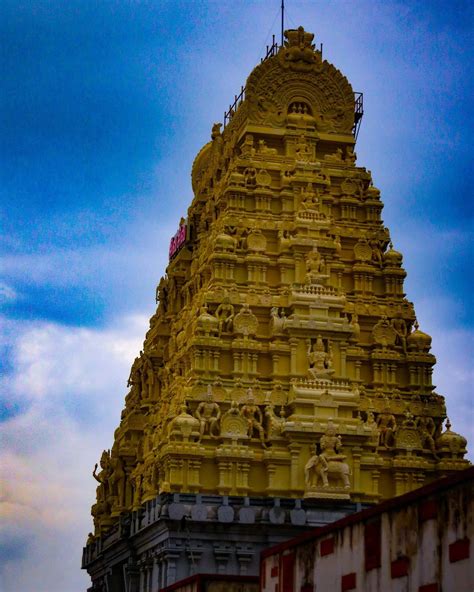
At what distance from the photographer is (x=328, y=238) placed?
57312mm

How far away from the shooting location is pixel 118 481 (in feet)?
208

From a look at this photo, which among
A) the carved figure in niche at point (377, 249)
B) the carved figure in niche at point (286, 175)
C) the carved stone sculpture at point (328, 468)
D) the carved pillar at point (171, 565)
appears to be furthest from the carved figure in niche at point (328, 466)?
the carved figure in niche at point (286, 175)

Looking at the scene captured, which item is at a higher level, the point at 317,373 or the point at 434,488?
the point at 317,373

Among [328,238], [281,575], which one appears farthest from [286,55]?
[281,575]

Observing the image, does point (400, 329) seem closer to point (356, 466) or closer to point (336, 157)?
point (356, 466)

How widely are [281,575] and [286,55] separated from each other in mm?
34029

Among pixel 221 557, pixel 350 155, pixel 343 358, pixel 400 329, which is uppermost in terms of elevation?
pixel 350 155

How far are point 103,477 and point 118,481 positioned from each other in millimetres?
3887

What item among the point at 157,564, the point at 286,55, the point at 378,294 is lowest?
the point at 157,564

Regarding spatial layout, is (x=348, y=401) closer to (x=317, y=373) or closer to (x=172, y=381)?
(x=317, y=373)

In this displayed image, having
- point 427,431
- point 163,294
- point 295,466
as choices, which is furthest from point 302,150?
point 295,466

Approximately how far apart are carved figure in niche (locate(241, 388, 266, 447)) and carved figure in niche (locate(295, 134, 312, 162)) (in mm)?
12529

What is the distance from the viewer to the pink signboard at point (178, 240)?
66938mm

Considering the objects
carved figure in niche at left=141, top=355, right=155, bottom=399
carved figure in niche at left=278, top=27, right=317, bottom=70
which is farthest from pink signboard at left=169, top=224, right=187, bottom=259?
carved figure in niche at left=278, top=27, right=317, bottom=70
